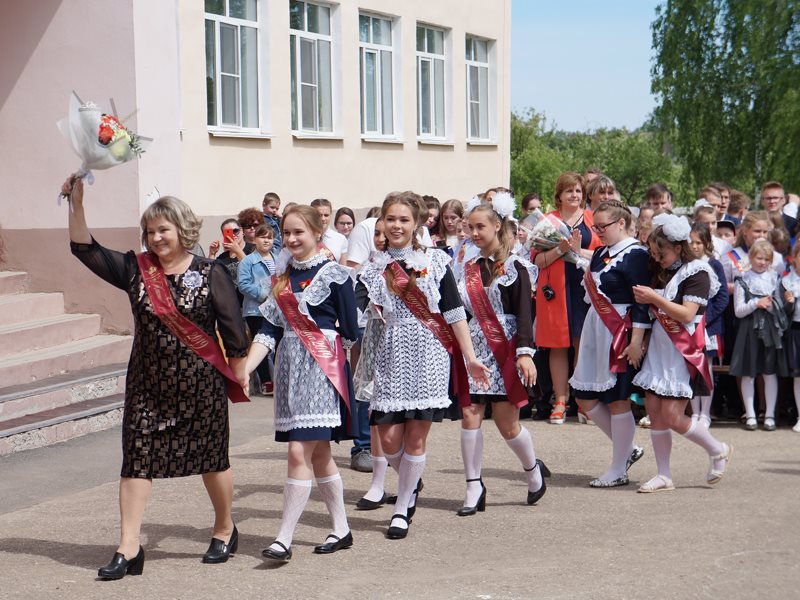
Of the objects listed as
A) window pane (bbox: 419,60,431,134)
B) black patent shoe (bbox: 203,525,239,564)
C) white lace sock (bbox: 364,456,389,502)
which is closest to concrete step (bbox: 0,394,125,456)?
white lace sock (bbox: 364,456,389,502)

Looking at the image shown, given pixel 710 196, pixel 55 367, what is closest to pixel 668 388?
pixel 710 196

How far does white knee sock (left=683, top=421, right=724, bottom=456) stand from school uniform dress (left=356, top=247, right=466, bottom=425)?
1.92 m

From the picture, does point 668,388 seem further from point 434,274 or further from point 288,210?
point 288,210

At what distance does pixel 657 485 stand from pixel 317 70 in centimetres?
1202

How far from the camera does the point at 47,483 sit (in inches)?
344

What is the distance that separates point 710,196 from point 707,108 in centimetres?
2875

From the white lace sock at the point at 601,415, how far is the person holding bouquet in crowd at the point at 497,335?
33.3 inches

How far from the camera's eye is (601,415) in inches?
345

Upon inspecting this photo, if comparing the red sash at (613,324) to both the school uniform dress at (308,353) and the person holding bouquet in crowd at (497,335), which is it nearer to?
the person holding bouquet in crowd at (497,335)

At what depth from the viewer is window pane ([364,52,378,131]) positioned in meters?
20.6

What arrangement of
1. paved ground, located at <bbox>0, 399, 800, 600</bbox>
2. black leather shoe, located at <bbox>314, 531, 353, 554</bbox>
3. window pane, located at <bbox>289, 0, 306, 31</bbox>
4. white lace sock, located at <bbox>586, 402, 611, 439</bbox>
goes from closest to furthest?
paved ground, located at <bbox>0, 399, 800, 600</bbox>
black leather shoe, located at <bbox>314, 531, 353, 554</bbox>
white lace sock, located at <bbox>586, 402, 611, 439</bbox>
window pane, located at <bbox>289, 0, 306, 31</bbox>

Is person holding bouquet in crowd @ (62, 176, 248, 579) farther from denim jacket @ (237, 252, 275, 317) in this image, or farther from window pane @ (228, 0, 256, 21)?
window pane @ (228, 0, 256, 21)

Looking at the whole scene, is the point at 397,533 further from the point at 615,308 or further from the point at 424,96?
the point at 424,96

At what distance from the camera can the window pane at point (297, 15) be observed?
1833 centimetres
